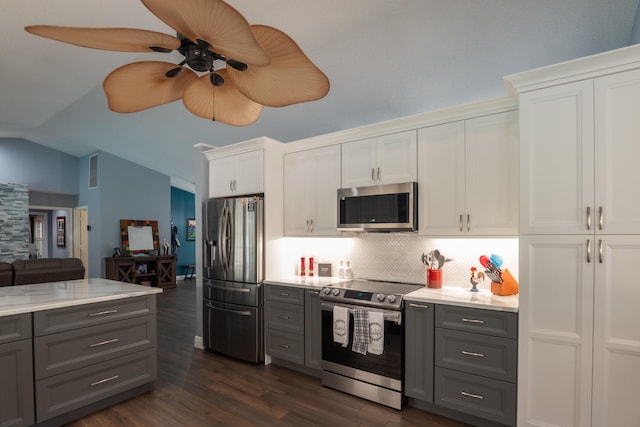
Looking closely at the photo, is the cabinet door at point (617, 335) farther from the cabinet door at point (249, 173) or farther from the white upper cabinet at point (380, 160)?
the cabinet door at point (249, 173)

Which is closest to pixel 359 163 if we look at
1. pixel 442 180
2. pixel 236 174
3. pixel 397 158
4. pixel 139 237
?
pixel 397 158

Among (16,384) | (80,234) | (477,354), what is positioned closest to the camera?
(16,384)

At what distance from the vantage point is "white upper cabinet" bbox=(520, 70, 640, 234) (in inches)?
76.0

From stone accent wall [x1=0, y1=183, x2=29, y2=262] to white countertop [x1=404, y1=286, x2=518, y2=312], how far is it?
9.44 metres

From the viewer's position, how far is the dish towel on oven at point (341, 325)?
2.90 metres

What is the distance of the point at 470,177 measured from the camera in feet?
8.89

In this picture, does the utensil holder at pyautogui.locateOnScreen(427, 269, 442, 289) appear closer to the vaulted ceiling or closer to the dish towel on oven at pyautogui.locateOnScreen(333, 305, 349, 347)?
the dish towel on oven at pyautogui.locateOnScreen(333, 305, 349, 347)

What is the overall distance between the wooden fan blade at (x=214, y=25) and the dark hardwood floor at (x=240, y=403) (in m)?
2.46

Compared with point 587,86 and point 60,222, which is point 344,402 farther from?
point 60,222

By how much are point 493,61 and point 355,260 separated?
7.24 feet

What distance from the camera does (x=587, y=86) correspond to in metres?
2.04

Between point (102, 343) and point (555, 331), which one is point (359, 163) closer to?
point (555, 331)

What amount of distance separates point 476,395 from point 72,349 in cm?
289

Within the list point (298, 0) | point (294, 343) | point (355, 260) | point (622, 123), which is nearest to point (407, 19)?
point (298, 0)
